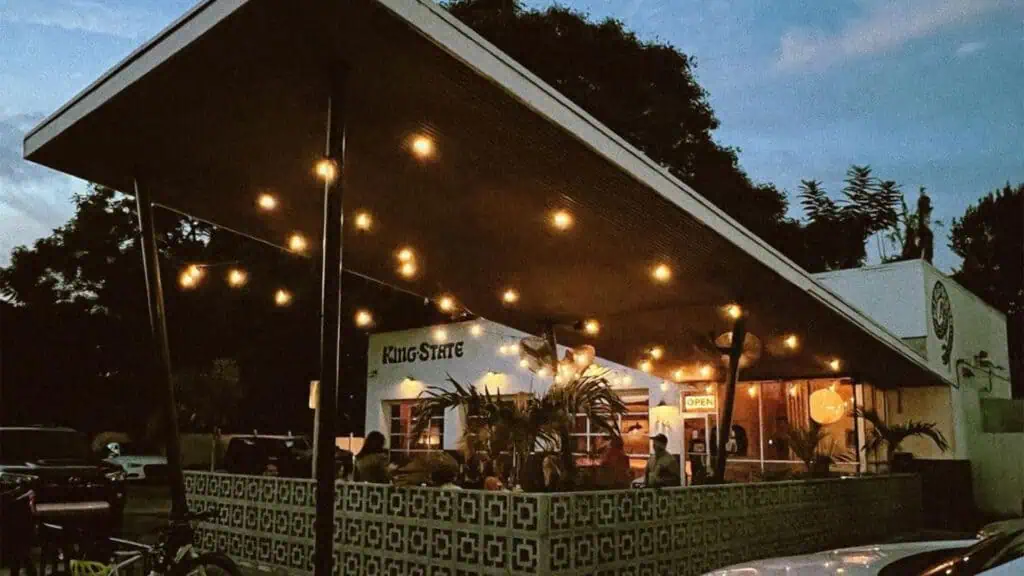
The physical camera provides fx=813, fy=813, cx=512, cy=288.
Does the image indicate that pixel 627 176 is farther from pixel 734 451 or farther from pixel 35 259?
pixel 35 259

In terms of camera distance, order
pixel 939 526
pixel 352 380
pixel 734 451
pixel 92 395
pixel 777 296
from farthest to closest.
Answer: pixel 352 380 < pixel 92 395 < pixel 734 451 < pixel 939 526 < pixel 777 296

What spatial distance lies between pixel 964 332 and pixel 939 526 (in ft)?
20.7

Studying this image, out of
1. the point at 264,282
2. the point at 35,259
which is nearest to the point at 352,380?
the point at 264,282

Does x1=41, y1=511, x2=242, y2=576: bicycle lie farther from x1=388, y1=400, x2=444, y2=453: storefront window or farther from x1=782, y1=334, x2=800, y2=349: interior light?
x1=388, y1=400, x2=444, y2=453: storefront window

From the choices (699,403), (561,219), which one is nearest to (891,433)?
(699,403)

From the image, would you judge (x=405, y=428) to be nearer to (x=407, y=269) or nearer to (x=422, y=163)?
(x=407, y=269)

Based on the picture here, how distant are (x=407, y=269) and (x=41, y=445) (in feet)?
19.1

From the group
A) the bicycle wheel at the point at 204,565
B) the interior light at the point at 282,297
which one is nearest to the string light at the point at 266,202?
the bicycle wheel at the point at 204,565

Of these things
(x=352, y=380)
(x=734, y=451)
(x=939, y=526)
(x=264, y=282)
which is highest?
(x=264, y=282)

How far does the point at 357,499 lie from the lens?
7.25m

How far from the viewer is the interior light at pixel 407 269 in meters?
10.9

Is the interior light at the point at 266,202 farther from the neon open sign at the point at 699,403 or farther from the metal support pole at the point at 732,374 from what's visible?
the neon open sign at the point at 699,403

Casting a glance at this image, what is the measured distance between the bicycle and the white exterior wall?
12880mm

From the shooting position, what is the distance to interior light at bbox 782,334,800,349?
12930mm
